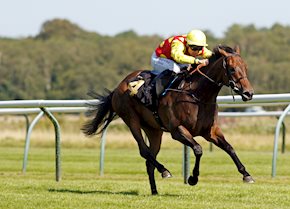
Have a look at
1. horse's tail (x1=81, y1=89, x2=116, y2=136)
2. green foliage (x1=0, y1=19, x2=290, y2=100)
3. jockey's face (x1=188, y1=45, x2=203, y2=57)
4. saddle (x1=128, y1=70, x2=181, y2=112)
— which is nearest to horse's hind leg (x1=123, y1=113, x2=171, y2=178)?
saddle (x1=128, y1=70, x2=181, y2=112)

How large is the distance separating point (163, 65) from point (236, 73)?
122 cm

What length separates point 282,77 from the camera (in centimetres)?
8388

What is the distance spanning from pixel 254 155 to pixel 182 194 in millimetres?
9425

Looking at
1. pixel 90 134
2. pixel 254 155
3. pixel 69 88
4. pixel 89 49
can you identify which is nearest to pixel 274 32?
pixel 89 49

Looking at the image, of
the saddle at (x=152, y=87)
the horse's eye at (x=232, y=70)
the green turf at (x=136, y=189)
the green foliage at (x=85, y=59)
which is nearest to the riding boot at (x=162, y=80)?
the saddle at (x=152, y=87)

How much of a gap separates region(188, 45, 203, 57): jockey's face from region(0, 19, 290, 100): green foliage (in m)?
64.9

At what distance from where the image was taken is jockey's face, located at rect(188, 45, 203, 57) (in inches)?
396

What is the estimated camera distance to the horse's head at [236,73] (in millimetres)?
9328

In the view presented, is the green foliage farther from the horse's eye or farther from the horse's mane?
the horse's eye

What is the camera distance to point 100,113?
11.2 m

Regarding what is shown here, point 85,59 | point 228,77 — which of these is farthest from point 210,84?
point 85,59

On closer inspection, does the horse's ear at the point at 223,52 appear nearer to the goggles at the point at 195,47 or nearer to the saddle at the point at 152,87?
the goggles at the point at 195,47

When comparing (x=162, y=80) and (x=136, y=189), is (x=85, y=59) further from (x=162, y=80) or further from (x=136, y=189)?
(x=162, y=80)

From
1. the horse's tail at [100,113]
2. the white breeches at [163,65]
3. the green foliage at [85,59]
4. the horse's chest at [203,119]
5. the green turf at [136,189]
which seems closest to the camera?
the green turf at [136,189]
